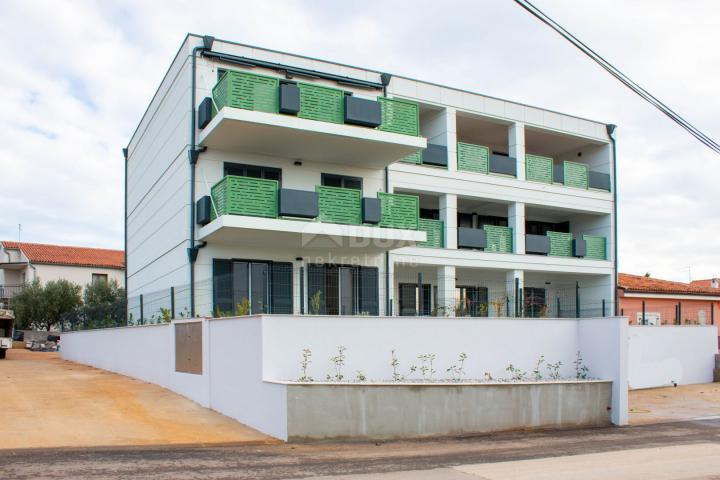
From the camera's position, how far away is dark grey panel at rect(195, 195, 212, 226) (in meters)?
19.0

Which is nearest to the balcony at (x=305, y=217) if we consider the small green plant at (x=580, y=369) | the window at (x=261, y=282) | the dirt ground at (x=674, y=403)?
the window at (x=261, y=282)

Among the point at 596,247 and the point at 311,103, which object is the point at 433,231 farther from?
the point at 596,247

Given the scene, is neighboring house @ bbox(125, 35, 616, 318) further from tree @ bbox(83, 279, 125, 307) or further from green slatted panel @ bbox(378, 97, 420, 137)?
tree @ bbox(83, 279, 125, 307)

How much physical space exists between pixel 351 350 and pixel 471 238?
11.3 m

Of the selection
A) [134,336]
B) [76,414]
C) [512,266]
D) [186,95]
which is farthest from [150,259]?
[512,266]

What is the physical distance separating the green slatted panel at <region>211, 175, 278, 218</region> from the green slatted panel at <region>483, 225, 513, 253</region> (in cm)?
961

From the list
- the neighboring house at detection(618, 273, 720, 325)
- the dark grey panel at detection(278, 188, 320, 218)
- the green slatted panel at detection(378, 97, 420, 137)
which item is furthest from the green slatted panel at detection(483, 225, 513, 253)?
the dark grey panel at detection(278, 188, 320, 218)

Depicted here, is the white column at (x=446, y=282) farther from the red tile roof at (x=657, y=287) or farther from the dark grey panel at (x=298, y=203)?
the red tile roof at (x=657, y=287)

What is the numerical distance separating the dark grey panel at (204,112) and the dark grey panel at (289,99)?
213cm

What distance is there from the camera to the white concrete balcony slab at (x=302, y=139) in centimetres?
1834

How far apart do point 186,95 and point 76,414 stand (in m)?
10.4

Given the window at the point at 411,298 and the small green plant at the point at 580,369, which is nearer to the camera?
the window at the point at 411,298

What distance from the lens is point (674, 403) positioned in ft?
63.7

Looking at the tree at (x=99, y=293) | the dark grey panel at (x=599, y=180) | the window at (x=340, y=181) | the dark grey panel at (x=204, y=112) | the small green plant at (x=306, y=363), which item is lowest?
the small green plant at (x=306, y=363)
